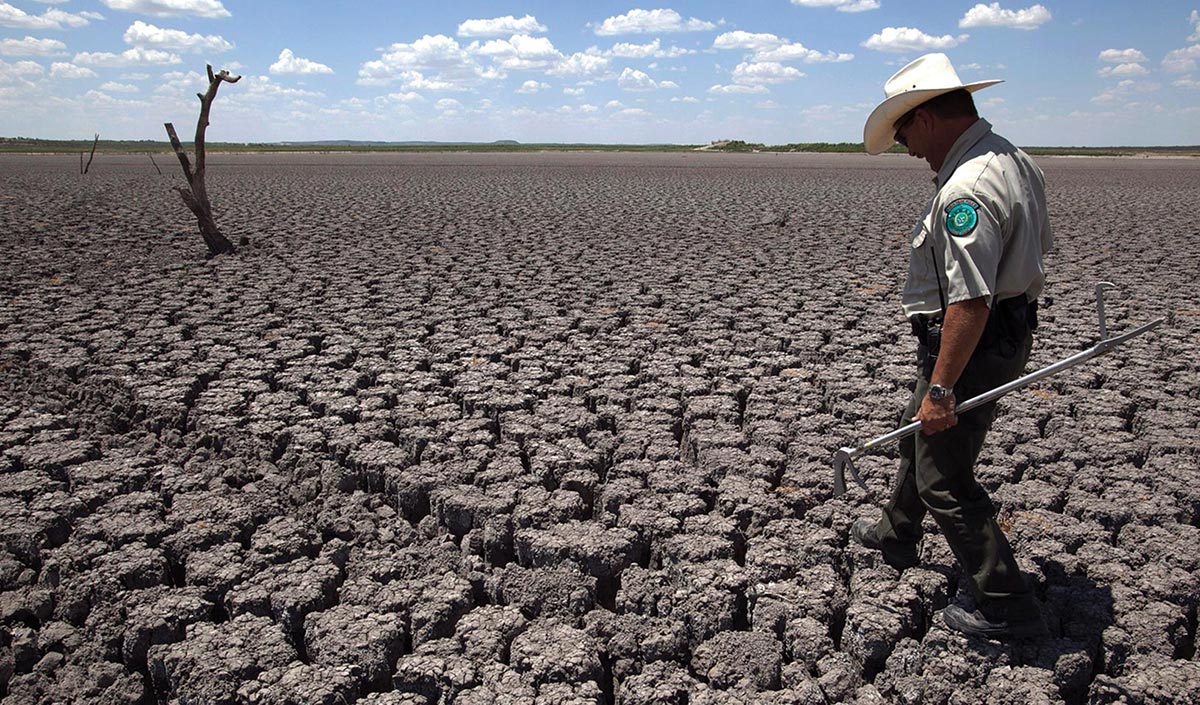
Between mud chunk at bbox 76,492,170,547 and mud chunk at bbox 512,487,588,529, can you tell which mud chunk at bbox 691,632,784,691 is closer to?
mud chunk at bbox 512,487,588,529

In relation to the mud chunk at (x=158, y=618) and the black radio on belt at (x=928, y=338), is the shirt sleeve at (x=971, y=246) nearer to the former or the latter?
the black radio on belt at (x=928, y=338)

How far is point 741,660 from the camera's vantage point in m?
2.59

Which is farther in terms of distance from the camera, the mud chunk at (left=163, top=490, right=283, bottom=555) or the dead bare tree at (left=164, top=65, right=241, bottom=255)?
the dead bare tree at (left=164, top=65, right=241, bottom=255)

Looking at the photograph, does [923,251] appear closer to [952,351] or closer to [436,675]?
[952,351]

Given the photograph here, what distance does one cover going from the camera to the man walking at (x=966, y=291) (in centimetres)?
223

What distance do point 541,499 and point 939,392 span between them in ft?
5.65

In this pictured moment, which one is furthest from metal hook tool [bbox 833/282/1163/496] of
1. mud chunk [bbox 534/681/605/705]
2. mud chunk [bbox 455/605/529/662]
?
mud chunk [bbox 455/605/529/662]

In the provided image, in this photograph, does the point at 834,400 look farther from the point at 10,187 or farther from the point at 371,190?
the point at 10,187

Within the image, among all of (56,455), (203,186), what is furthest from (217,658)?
(203,186)

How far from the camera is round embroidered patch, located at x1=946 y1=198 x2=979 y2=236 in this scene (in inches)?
86.6

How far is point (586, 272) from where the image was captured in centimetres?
864

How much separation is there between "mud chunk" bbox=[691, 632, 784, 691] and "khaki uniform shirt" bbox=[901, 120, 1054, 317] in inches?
43.4

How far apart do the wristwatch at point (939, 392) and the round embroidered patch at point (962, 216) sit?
412mm

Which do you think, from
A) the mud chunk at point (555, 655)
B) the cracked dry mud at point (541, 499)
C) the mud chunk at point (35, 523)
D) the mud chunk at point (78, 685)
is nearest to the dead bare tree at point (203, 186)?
the cracked dry mud at point (541, 499)
